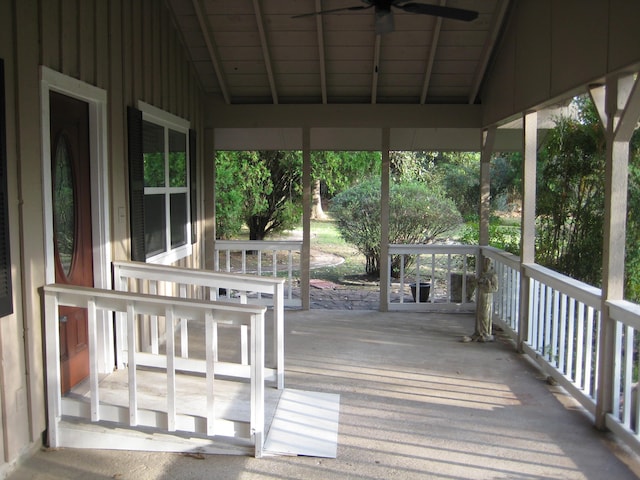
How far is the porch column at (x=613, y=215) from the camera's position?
343 cm

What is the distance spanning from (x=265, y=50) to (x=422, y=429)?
420 cm

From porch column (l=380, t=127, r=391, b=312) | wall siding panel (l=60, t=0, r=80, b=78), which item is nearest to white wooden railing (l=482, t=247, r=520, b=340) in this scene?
porch column (l=380, t=127, r=391, b=312)

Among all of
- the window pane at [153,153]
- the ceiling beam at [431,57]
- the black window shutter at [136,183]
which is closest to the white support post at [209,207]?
the window pane at [153,153]

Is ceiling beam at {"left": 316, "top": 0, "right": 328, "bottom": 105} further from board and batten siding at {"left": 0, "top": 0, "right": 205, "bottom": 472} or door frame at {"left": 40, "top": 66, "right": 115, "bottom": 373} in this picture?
door frame at {"left": 40, "top": 66, "right": 115, "bottom": 373}

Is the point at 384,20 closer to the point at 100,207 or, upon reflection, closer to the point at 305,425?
the point at 100,207

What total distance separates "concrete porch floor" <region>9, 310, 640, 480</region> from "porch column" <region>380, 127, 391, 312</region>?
4.82 feet

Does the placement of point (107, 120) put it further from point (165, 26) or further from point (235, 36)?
point (235, 36)

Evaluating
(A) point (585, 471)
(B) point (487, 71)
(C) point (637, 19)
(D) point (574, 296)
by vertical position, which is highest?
(B) point (487, 71)

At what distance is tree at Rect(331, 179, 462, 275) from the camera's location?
10352mm

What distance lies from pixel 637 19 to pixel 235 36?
4.04 m

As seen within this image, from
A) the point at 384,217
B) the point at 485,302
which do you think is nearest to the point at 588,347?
the point at 485,302

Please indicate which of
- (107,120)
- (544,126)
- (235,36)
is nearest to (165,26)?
(235,36)

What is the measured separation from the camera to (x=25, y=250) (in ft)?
10.1

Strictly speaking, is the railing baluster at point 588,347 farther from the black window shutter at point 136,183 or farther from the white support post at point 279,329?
the black window shutter at point 136,183
